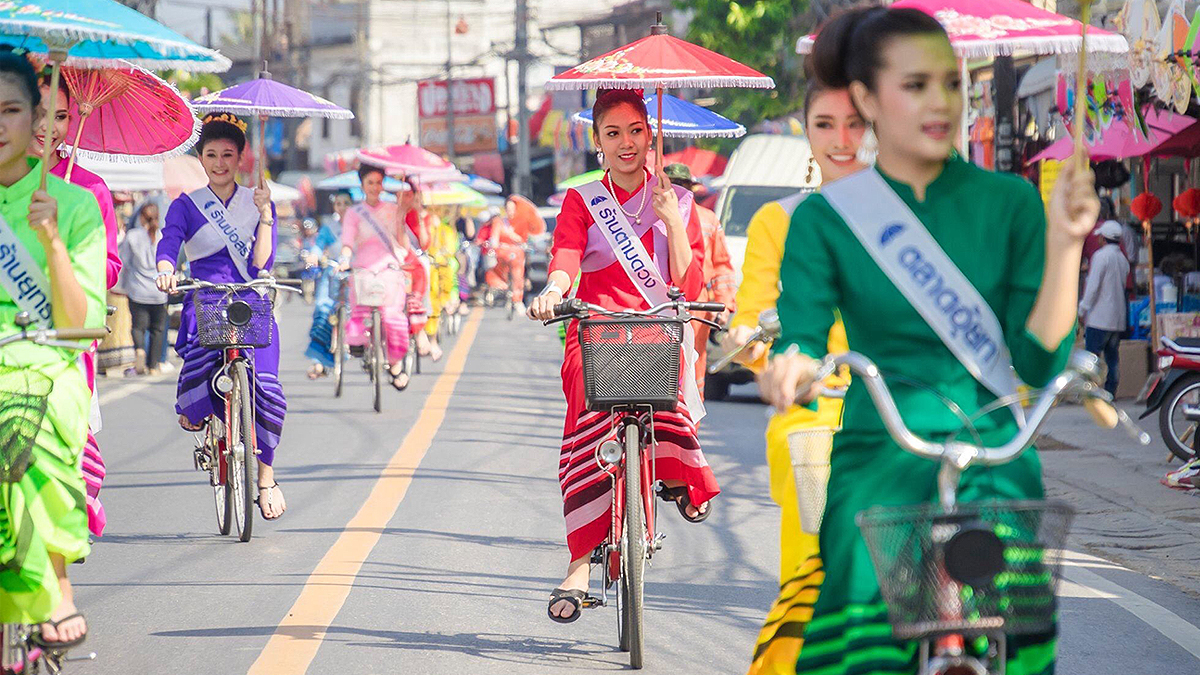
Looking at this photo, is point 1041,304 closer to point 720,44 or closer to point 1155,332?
point 1155,332

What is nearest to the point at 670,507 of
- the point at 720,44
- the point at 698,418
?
the point at 698,418

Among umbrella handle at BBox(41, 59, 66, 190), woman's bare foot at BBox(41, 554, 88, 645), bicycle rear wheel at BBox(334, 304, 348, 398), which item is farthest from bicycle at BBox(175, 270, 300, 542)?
bicycle rear wheel at BBox(334, 304, 348, 398)

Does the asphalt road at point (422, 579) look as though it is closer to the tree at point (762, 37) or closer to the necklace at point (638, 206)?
the necklace at point (638, 206)

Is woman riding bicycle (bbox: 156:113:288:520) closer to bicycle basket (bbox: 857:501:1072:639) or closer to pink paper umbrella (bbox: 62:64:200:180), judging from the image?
pink paper umbrella (bbox: 62:64:200:180)

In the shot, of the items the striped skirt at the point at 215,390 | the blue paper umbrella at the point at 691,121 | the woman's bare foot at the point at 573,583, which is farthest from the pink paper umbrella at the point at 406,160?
the woman's bare foot at the point at 573,583

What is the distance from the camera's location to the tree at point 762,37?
28781mm

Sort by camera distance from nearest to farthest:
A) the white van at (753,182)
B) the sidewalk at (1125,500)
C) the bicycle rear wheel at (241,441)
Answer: the bicycle rear wheel at (241,441), the sidewalk at (1125,500), the white van at (753,182)

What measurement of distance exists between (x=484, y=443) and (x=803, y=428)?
8719 millimetres

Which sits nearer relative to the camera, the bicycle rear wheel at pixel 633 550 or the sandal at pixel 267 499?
the bicycle rear wheel at pixel 633 550

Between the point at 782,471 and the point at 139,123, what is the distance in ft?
13.6

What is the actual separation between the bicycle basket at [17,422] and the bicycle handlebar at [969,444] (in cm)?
226

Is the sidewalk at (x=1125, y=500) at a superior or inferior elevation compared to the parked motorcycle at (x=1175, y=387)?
inferior

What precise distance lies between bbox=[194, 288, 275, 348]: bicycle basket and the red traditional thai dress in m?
2.34

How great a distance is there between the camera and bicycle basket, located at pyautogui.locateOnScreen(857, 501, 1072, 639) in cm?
274
